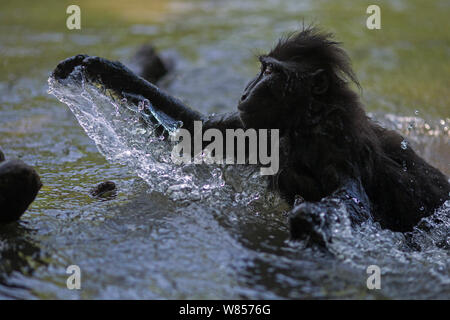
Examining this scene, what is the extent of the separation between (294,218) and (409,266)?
772 millimetres

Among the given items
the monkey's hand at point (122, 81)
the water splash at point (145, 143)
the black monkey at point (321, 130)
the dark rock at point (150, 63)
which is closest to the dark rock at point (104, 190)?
the water splash at point (145, 143)

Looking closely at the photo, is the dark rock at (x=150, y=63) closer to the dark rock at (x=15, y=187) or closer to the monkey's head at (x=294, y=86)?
the monkey's head at (x=294, y=86)

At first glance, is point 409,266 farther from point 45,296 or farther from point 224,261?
point 45,296

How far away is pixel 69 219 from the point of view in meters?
4.20

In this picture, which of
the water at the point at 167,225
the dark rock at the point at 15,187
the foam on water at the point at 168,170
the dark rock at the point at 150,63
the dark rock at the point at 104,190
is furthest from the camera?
the dark rock at the point at 150,63

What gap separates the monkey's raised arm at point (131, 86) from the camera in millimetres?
4633

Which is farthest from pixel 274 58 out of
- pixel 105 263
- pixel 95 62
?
pixel 105 263

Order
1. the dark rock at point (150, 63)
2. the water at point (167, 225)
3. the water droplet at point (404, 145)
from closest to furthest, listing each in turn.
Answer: the water at point (167, 225) < the water droplet at point (404, 145) < the dark rock at point (150, 63)

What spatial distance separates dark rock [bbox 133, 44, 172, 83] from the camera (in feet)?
29.6

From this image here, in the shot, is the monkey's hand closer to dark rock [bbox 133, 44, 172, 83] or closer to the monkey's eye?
the monkey's eye

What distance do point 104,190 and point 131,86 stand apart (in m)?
0.81

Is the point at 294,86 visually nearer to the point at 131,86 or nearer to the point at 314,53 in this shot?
the point at 314,53

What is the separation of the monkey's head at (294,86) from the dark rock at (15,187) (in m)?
1.39

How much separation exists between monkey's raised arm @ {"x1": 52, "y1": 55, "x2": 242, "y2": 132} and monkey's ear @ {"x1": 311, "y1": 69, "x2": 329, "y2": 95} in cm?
69
